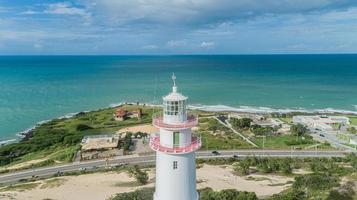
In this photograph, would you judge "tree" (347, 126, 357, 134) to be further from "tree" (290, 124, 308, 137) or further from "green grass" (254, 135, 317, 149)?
"green grass" (254, 135, 317, 149)

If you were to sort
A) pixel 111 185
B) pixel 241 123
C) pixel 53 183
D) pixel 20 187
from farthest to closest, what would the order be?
pixel 241 123, pixel 53 183, pixel 20 187, pixel 111 185

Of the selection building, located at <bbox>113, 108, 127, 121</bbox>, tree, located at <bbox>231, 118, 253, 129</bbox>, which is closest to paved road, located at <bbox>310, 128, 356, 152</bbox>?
tree, located at <bbox>231, 118, 253, 129</bbox>

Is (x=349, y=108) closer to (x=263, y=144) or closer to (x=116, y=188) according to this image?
(x=263, y=144)

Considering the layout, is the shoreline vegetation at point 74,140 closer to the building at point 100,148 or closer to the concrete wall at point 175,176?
the building at point 100,148

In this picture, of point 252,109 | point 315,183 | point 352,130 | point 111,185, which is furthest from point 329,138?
point 111,185

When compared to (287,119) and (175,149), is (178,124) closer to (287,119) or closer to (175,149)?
(175,149)

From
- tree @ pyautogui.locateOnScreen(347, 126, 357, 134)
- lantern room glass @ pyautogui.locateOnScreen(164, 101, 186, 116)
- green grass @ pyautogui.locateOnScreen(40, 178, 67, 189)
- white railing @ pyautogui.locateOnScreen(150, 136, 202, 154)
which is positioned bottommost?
green grass @ pyautogui.locateOnScreen(40, 178, 67, 189)
